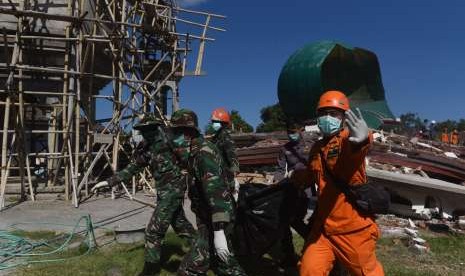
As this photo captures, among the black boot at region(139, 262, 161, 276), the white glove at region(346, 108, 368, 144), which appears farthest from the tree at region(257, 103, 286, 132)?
the white glove at region(346, 108, 368, 144)

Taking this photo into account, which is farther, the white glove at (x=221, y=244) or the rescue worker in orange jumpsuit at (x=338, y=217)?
the white glove at (x=221, y=244)

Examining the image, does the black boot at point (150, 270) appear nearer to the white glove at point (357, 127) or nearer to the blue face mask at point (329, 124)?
the blue face mask at point (329, 124)

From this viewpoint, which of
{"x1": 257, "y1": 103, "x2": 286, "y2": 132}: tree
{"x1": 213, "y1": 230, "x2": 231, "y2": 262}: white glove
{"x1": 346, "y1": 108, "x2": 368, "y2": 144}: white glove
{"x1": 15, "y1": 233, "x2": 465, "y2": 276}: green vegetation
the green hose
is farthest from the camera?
{"x1": 257, "y1": 103, "x2": 286, "y2": 132}: tree

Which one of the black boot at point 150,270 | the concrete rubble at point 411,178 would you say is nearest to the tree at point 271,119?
the concrete rubble at point 411,178

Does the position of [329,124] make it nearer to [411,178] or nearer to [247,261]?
[247,261]

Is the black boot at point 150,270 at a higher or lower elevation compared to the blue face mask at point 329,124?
lower

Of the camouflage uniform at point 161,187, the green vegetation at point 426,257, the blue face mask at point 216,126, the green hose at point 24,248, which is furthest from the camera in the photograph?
the blue face mask at point 216,126

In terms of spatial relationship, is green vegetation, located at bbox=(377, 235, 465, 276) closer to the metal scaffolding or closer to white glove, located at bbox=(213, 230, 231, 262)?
white glove, located at bbox=(213, 230, 231, 262)

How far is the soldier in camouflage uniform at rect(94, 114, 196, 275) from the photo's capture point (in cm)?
494

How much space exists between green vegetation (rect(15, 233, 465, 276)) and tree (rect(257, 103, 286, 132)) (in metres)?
22.7

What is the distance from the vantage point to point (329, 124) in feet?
11.1

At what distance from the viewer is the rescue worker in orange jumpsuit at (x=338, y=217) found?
10.9 ft

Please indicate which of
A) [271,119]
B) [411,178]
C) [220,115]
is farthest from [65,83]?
[271,119]

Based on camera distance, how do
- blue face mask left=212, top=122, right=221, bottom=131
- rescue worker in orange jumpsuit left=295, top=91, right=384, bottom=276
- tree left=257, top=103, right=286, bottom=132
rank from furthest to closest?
tree left=257, top=103, right=286, bottom=132, blue face mask left=212, top=122, right=221, bottom=131, rescue worker in orange jumpsuit left=295, top=91, right=384, bottom=276
